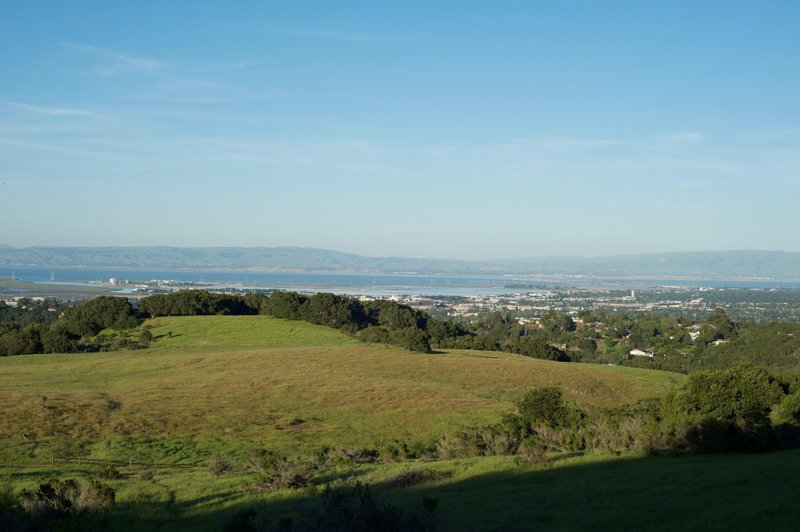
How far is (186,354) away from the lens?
1971 inches

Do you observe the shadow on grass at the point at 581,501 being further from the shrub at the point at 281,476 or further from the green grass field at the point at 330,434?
the shrub at the point at 281,476

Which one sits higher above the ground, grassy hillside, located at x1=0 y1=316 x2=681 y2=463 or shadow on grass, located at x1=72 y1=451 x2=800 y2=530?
shadow on grass, located at x1=72 y1=451 x2=800 y2=530

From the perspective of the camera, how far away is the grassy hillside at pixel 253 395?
83.9ft

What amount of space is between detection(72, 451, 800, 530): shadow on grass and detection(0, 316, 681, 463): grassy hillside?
9.34 metres

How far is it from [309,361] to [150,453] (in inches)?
901

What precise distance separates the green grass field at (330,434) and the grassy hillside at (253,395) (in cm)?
12

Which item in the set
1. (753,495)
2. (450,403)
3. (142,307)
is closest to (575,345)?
(142,307)

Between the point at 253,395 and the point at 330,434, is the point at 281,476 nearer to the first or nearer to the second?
the point at 330,434

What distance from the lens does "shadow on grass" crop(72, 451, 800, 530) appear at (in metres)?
11.5

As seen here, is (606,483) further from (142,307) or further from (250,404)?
(142,307)

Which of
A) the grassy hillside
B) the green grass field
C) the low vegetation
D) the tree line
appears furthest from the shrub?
the tree line

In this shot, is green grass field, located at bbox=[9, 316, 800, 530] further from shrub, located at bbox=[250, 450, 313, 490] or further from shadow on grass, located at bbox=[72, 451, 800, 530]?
shrub, located at bbox=[250, 450, 313, 490]

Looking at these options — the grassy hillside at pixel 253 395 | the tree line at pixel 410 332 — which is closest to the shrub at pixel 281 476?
the grassy hillside at pixel 253 395

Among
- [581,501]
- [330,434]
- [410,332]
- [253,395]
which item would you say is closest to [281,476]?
[581,501]
